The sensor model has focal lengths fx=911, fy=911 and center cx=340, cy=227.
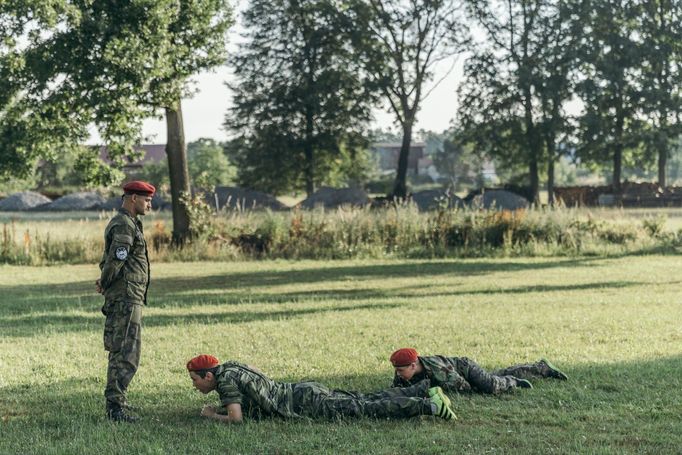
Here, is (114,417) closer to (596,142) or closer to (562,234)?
(562,234)

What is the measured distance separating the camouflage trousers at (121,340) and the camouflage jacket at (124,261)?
0.09 meters

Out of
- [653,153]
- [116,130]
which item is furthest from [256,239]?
[653,153]

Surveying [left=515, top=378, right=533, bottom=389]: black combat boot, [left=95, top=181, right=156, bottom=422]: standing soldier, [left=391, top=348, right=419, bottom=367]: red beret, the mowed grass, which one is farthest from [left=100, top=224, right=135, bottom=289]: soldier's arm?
[left=515, top=378, right=533, bottom=389]: black combat boot

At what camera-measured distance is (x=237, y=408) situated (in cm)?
705

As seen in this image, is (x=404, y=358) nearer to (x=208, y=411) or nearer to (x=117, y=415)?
(x=208, y=411)

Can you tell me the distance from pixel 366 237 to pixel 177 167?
5.86 metres

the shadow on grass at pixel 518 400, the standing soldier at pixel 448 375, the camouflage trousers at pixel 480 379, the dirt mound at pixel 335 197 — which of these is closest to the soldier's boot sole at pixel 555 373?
the shadow on grass at pixel 518 400

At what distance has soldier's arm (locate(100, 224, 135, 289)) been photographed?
6949 millimetres

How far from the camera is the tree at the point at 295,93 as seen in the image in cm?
5328

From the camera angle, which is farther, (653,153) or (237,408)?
(653,153)

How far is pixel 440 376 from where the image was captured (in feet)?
25.4

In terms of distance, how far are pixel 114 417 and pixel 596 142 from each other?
49799 mm

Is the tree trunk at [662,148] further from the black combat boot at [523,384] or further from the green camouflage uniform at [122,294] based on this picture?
the green camouflage uniform at [122,294]

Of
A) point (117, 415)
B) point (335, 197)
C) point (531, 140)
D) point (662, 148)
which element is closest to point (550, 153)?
point (531, 140)
